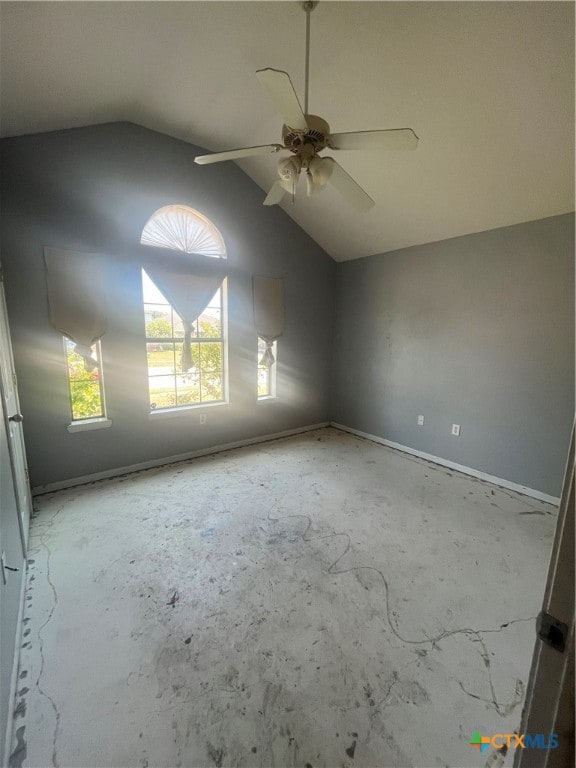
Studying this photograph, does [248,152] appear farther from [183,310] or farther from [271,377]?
[271,377]

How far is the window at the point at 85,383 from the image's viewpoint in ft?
8.97

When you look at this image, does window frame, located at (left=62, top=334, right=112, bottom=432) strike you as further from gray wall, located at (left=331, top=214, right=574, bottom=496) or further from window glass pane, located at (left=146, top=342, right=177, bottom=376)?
gray wall, located at (left=331, top=214, right=574, bottom=496)

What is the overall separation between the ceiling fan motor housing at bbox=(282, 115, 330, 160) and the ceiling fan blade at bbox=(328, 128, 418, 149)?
0.16 feet

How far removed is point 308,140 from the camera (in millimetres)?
1452

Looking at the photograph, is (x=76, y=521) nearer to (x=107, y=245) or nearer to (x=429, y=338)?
(x=107, y=245)

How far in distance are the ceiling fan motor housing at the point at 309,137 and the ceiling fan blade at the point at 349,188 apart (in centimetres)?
14

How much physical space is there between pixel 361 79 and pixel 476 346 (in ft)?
7.87

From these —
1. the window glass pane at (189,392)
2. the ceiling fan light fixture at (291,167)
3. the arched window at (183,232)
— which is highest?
the arched window at (183,232)

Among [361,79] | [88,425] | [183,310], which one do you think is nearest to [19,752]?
[88,425]

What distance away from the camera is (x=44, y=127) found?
235 cm

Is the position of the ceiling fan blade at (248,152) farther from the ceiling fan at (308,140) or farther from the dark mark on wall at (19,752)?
the dark mark on wall at (19,752)

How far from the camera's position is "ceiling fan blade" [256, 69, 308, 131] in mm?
1149

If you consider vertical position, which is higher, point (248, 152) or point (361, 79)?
point (361, 79)

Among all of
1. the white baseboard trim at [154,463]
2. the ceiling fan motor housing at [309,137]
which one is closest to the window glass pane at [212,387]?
the white baseboard trim at [154,463]
